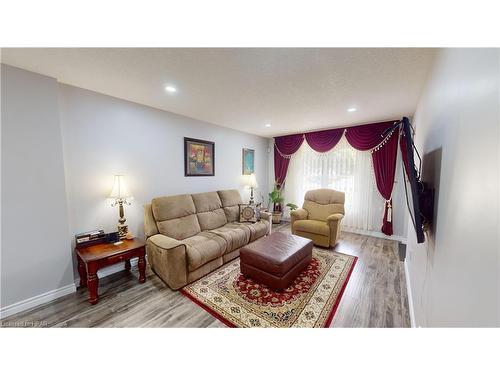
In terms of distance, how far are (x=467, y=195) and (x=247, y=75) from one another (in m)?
1.81

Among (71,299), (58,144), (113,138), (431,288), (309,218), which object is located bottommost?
(71,299)

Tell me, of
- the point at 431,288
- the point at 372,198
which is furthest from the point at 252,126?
the point at 431,288

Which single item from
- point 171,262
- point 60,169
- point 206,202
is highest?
point 60,169

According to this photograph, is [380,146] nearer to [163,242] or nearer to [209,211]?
[209,211]

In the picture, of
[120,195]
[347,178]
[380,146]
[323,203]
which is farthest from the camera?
[347,178]

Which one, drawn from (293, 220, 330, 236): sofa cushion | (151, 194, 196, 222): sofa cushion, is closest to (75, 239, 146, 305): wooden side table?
(151, 194, 196, 222): sofa cushion

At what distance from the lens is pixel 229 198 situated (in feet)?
12.0

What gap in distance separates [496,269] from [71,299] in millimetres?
3086

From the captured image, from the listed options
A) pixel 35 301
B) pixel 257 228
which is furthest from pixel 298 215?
pixel 35 301

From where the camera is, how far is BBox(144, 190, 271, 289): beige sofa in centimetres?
213

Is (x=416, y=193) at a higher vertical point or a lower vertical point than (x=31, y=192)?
higher

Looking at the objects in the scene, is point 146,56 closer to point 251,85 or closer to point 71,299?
point 251,85

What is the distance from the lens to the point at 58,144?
1.92 m

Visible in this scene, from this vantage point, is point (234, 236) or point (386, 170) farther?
point (386, 170)
